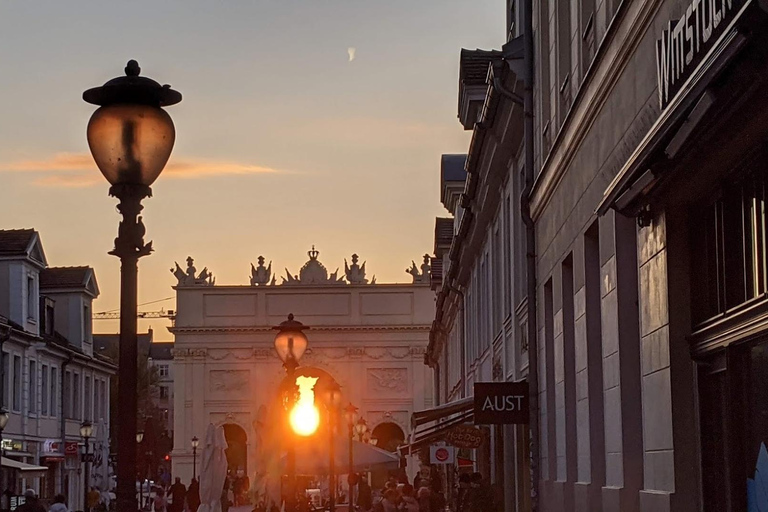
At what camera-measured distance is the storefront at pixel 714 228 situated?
639 cm


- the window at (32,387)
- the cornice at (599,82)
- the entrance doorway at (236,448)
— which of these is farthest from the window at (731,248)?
the entrance doorway at (236,448)

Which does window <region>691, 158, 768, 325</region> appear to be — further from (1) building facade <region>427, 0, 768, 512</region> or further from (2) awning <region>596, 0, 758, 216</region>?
(2) awning <region>596, 0, 758, 216</region>

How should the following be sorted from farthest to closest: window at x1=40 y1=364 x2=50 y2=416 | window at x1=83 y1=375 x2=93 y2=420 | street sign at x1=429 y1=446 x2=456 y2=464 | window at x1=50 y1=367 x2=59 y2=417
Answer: window at x1=83 y1=375 x2=93 y2=420, window at x1=50 y1=367 x2=59 y2=417, window at x1=40 y1=364 x2=50 y2=416, street sign at x1=429 y1=446 x2=456 y2=464

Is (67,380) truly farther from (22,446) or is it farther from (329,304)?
(329,304)

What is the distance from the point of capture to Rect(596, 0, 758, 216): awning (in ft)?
19.0

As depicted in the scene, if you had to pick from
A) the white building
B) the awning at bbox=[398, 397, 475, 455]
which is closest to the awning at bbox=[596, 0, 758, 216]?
the awning at bbox=[398, 397, 475, 455]

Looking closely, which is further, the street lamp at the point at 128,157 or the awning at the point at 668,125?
the street lamp at the point at 128,157

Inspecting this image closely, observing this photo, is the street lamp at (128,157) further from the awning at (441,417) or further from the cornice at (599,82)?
the awning at (441,417)

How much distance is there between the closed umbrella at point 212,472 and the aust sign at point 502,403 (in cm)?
879

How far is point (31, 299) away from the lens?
1788 inches

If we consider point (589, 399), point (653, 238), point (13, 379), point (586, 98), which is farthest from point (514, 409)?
point (13, 379)

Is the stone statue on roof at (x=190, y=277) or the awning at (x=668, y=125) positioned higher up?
the stone statue on roof at (x=190, y=277)

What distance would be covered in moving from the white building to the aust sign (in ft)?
70.3

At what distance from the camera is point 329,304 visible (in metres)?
88.2
